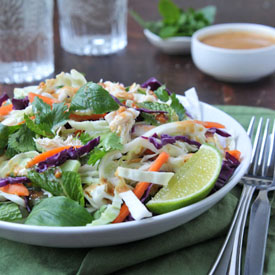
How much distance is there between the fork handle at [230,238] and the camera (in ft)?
6.46

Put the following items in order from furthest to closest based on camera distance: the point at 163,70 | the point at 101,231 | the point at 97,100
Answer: the point at 163,70 → the point at 97,100 → the point at 101,231

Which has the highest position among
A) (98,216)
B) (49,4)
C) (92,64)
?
(49,4)

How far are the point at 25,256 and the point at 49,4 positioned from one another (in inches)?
119

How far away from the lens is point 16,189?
6.81 ft

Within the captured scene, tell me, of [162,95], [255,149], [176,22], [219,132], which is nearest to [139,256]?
[219,132]

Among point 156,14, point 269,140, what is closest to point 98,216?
point 269,140

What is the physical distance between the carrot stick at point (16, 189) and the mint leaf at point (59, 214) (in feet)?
0.50

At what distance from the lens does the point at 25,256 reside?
2.08 metres

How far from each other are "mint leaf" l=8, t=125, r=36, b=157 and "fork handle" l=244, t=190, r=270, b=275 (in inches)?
44.4

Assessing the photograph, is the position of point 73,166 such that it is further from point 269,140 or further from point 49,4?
point 49,4

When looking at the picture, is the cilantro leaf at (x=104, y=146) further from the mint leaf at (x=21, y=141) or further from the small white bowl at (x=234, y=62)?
the small white bowl at (x=234, y=62)

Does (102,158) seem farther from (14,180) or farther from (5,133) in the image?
(5,133)

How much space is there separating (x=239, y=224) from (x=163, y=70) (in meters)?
2.69

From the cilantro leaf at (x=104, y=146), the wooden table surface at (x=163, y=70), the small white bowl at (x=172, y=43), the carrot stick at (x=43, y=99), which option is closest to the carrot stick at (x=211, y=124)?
the cilantro leaf at (x=104, y=146)
